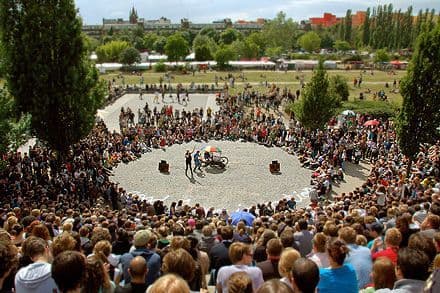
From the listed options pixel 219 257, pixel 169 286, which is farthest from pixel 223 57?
pixel 169 286

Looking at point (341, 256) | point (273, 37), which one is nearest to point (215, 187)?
point (341, 256)

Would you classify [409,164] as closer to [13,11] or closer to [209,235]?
[209,235]

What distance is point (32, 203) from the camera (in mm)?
15641

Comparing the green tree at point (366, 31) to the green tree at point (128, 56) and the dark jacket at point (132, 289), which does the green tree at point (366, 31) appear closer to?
the green tree at point (128, 56)

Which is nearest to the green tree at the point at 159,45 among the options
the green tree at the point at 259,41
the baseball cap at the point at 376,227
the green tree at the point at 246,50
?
the green tree at the point at 259,41

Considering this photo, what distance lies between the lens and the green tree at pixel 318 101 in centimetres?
2747

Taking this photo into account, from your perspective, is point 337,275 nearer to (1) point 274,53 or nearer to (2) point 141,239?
(2) point 141,239

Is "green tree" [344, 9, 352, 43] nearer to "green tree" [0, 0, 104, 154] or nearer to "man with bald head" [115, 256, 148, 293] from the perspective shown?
"green tree" [0, 0, 104, 154]

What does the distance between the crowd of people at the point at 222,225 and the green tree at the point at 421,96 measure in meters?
1.67

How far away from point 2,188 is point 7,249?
1399 centimetres

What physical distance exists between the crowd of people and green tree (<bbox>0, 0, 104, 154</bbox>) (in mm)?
1967

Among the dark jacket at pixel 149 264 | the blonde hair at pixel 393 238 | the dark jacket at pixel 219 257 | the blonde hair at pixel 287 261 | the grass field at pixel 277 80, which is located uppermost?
the blonde hair at pixel 287 261

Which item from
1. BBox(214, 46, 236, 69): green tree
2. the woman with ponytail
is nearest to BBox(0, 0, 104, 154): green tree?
the woman with ponytail

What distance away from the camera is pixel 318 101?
90.0 feet
